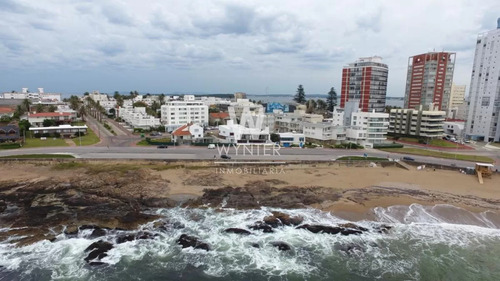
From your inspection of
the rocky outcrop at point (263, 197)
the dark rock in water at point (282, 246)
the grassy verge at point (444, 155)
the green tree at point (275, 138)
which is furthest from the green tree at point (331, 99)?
the dark rock in water at point (282, 246)

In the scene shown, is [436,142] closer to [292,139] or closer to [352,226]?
[292,139]

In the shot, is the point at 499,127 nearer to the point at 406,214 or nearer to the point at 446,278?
the point at 406,214

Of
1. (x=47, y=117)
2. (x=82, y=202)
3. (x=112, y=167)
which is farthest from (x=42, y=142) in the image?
(x=82, y=202)

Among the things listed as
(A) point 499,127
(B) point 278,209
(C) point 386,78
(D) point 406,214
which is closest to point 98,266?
(B) point 278,209

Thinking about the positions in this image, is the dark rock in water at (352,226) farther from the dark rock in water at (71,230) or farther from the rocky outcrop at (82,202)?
the dark rock in water at (71,230)

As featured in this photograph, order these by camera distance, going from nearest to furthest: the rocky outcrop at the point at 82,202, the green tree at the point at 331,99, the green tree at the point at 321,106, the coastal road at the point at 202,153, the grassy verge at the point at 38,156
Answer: the rocky outcrop at the point at 82,202, the grassy verge at the point at 38,156, the coastal road at the point at 202,153, the green tree at the point at 331,99, the green tree at the point at 321,106

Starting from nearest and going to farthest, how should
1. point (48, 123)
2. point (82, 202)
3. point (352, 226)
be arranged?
point (352, 226)
point (82, 202)
point (48, 123)
